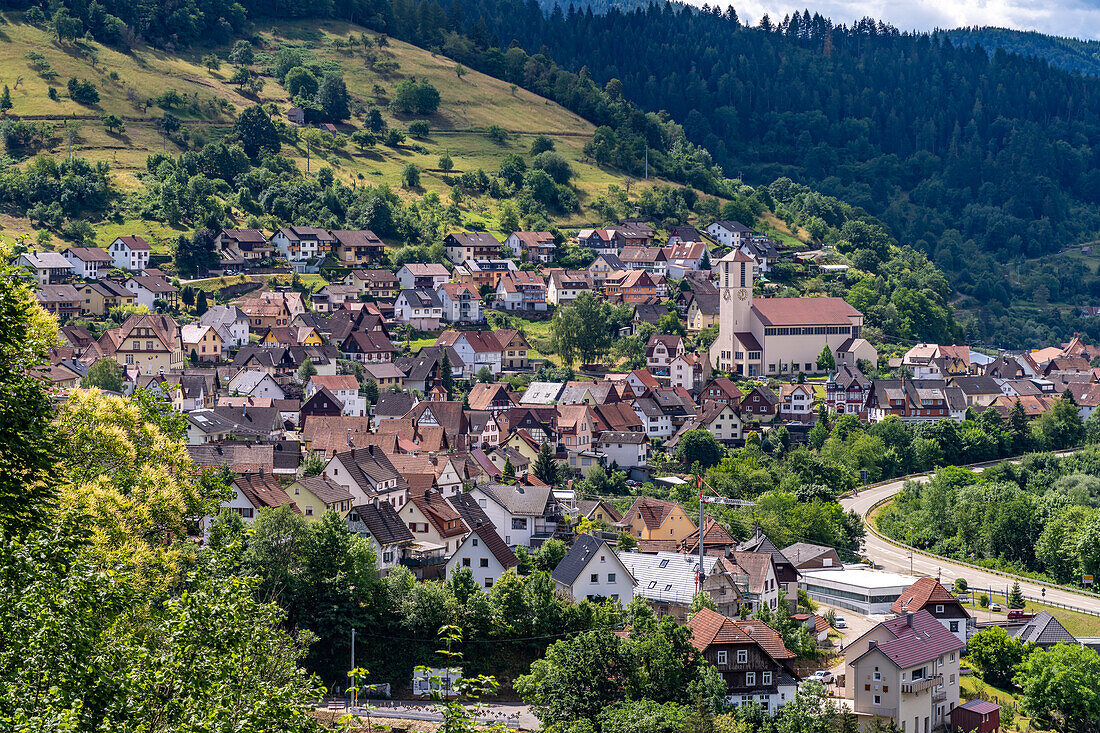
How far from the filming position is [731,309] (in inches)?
3344

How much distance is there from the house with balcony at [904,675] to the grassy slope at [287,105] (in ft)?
220

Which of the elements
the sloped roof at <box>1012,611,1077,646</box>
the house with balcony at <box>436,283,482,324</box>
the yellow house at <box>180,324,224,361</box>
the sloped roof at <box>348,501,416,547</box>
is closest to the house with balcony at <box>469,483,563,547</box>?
the sloped roof at <box>348,501,416,547</box>

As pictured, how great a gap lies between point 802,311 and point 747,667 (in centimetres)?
5785

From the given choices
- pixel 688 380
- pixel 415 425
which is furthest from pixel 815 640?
pixel 688 380

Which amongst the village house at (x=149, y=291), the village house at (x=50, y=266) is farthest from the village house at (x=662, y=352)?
the village house at (x=50, y=266)

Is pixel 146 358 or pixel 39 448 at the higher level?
pixel 39 448

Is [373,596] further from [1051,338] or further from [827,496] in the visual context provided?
[1051,338]

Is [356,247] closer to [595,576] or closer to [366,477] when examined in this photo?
[366,477]

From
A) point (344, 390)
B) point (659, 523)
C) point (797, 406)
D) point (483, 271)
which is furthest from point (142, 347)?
point (797, 406)

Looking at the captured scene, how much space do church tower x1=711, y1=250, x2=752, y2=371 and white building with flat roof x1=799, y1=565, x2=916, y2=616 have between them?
3819 centimetres

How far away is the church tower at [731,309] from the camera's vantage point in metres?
84.4

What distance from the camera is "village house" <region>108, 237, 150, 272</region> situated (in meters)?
85.2

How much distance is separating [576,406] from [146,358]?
79.3 feet

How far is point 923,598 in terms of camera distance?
1539 inches
